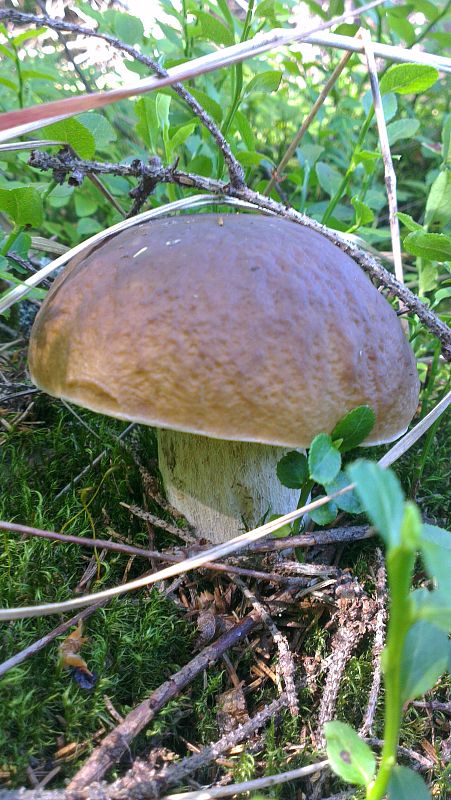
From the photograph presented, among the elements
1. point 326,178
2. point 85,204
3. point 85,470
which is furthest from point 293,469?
point 85,204

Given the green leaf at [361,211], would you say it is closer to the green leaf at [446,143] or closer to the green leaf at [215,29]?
the green leaf at [446,143]

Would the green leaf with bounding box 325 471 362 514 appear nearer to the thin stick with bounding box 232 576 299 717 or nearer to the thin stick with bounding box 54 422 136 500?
the thin stick with bounding box 232 576 299 717

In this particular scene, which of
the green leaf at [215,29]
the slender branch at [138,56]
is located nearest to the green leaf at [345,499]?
the slender branch at [138,56]

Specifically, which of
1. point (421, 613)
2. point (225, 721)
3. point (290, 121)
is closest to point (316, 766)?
point (225, 721)

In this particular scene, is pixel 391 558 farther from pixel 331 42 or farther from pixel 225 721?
pixel 331 42

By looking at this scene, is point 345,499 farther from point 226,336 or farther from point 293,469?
point 226,336
